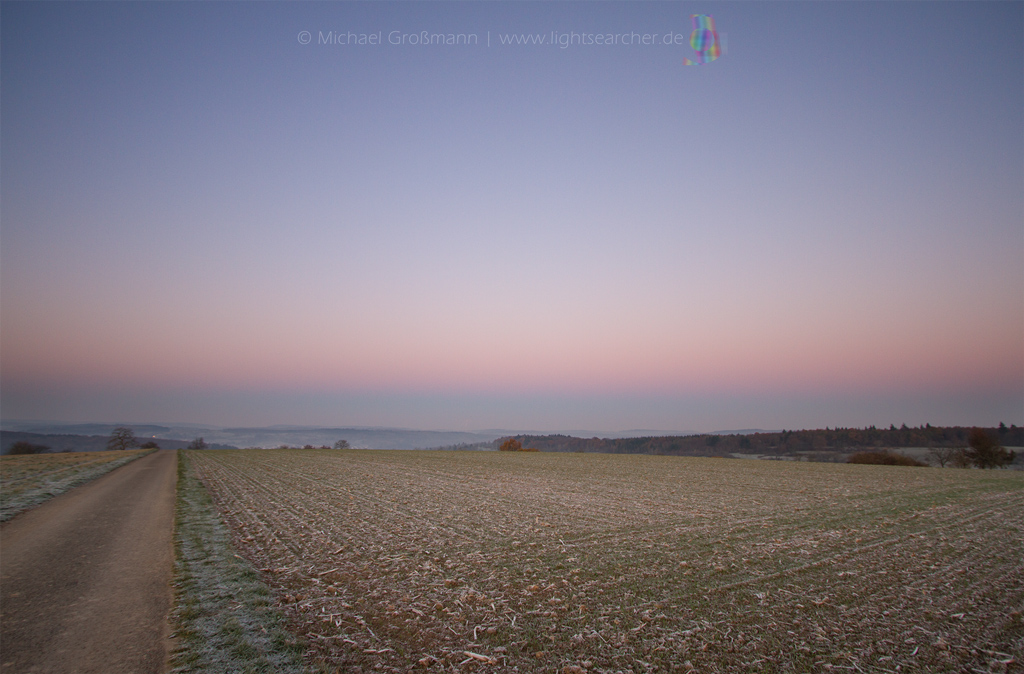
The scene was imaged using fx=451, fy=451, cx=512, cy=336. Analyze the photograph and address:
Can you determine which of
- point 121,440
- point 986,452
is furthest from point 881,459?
point 121,440

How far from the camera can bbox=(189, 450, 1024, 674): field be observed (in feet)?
19.7

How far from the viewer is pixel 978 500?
70.4 ft

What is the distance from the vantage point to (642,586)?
8.46m

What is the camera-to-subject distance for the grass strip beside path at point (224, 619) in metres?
5.72

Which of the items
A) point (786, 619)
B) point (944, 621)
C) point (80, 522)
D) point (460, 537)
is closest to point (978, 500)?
point (944, 621)

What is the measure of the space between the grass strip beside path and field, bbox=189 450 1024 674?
335 millimetres

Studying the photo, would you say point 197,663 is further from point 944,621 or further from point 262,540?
point 944,621

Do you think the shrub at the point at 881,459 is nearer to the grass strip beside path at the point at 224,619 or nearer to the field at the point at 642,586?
the field at the point at 642,586

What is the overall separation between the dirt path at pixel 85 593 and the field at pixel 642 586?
1859 millimetres

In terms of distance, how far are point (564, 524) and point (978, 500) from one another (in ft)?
71.2

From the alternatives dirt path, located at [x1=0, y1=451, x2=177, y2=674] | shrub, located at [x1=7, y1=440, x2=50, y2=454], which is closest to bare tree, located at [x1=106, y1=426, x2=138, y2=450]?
shrub, located at [x1=7, y1=440, x2=50, y2=454]

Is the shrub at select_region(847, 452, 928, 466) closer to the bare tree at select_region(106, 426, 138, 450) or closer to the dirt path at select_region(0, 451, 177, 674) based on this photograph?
the dirt path at select_region(0, 451, 177, 674)

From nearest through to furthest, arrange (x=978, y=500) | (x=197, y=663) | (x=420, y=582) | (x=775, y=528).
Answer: (x=197, y=663) < (x=420, y=582) < (x=775, y=528) < (x=978, y=500)

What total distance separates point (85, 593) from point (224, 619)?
11.3 feet
